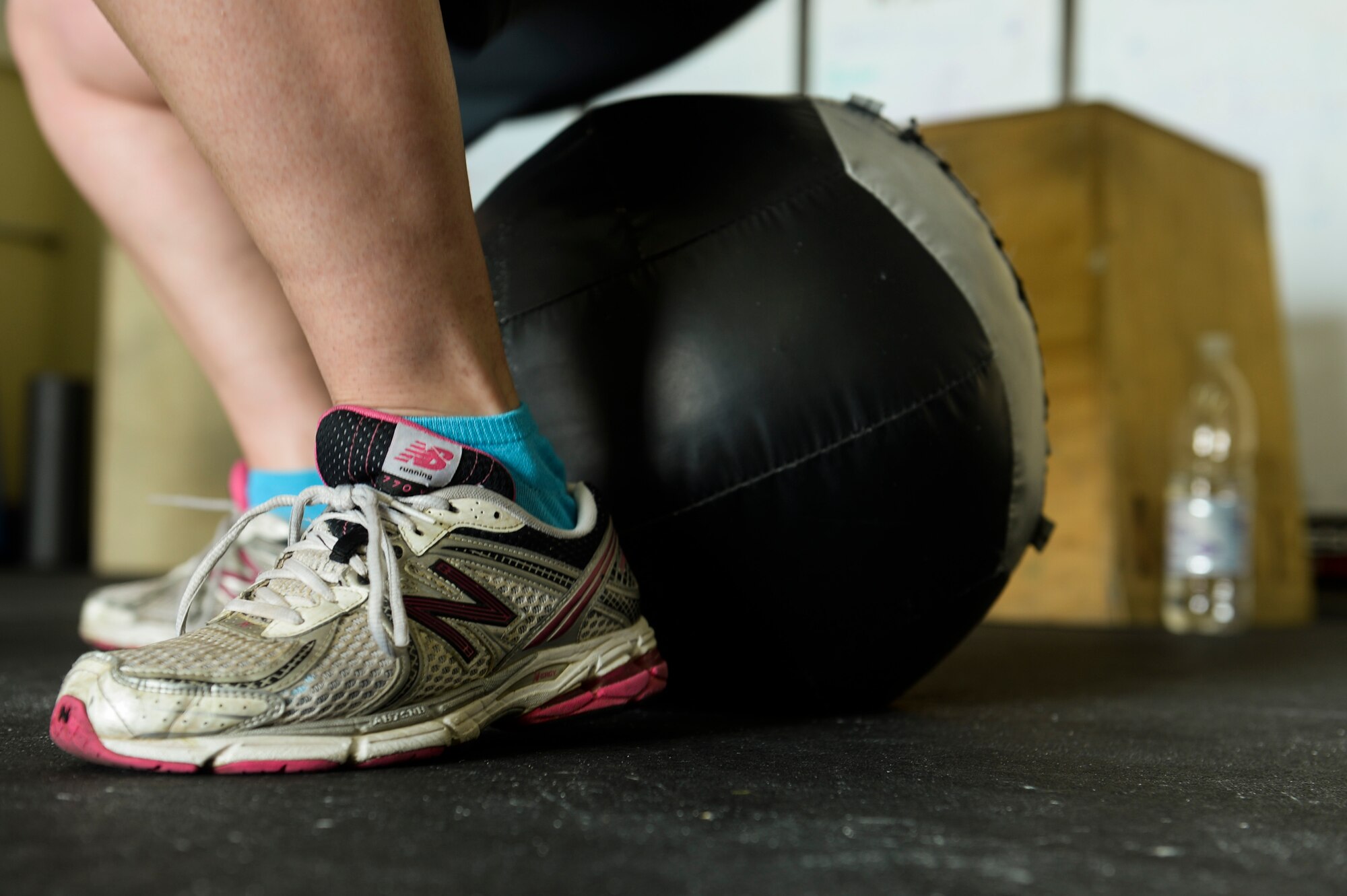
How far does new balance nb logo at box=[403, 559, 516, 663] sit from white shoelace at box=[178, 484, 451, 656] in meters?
0.02

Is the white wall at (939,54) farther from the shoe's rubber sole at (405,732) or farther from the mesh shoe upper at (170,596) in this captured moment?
the shoe's rubber sole at (405,732)

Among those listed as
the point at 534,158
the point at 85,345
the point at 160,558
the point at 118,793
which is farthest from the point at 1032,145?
the point at 85,345

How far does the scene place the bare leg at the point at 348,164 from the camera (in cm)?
65

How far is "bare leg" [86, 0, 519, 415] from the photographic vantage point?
0.65 meters

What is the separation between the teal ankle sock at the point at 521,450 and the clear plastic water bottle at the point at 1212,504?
1746 millimetres

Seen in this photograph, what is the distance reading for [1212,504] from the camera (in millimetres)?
2357

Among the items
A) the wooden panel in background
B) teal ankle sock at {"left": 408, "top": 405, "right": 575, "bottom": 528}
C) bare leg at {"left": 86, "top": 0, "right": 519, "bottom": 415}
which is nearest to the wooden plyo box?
teal ankle sock at {"left": 408, "top": 405, "right": 575, "bottom": 528}

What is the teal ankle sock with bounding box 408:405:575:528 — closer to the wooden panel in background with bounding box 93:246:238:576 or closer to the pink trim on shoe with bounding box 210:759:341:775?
the pink trim on shoe with bounding box 210:759:341:775

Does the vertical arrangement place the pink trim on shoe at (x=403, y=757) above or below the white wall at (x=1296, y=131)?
below

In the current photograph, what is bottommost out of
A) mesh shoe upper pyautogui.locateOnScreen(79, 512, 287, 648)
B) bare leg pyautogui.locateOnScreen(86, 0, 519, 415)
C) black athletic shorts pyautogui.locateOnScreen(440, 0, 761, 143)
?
mesh shoe upper pyautogui.locateOnScreen(79, 512, 287, 648)

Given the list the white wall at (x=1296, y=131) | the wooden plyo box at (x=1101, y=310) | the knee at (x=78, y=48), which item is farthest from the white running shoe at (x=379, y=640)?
the white wall at (x=1296, y=131)

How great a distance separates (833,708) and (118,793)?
1.89 ft

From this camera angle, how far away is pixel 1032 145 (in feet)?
7.88

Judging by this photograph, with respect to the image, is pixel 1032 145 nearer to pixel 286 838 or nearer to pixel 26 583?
pixel 286 838
